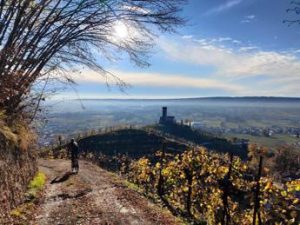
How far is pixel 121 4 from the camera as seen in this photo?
17.3 m

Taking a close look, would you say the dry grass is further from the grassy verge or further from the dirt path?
the dirt path

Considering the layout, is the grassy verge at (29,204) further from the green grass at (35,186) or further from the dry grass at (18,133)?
the dry grass at (18,133)

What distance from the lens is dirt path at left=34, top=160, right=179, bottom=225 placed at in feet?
47.0

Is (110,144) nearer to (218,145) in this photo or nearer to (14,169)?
(218,145)

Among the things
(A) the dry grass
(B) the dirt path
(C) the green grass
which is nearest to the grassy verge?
(C) the green grass

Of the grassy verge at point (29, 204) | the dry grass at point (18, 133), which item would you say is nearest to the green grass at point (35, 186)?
the grassy verge at point (29, 204)

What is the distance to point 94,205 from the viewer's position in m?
16.4

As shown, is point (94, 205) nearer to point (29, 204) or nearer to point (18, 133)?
point (29, 204)

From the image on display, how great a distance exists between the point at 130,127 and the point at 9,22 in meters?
134

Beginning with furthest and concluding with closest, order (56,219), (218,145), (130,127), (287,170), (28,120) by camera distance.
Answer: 1. (218,145)
2. (130,127)
3. (287,170)
4. (28,120)
5. (56,219)

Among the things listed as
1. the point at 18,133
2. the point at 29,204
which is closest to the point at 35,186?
the point at 18,133

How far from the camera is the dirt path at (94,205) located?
14328 mm

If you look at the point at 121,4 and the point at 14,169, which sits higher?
A: the point at 121,4

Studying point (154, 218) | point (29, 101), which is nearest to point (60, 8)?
point (29, 101)
